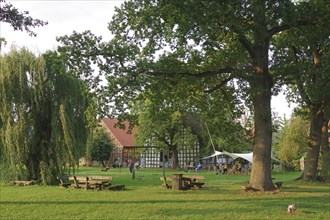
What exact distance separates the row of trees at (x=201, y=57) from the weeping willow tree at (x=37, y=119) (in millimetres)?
5359

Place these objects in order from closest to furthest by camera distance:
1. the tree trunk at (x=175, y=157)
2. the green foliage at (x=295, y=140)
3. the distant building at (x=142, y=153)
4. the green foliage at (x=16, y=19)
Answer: the green foliage at (x=16, y=19) < the green foliage at (x=295, y=140) < the tree trunk at (x=175, y=157) < the distant building at (x=142, y=153)

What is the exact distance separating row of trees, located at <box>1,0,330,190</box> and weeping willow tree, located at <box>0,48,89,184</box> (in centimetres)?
536

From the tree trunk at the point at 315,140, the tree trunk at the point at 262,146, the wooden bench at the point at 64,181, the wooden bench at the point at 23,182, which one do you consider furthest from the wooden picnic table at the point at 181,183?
the tree trunk at the point at 315,140

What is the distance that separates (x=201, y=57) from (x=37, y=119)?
9962mm

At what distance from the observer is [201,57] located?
19766mm

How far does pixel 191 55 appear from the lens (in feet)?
64.7

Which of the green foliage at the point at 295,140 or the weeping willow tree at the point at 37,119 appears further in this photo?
the green foliage at the point at 295,140

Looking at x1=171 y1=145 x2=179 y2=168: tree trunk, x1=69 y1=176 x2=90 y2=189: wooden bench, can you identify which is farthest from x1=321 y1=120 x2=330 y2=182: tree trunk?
x1=171 y1=145 x2=179 y2=168: tree trunk

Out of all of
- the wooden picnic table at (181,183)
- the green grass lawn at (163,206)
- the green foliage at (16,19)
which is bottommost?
the green grass lawn at (163,206)

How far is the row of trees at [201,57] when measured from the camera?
14.9 m

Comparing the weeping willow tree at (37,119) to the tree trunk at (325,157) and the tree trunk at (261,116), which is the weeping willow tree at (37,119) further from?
the tree trunk at (325,157)

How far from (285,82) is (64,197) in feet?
43.2

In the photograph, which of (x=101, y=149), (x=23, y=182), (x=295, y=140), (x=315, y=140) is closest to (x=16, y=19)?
(x=23, y=182)

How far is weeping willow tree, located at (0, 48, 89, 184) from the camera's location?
71.9ft
